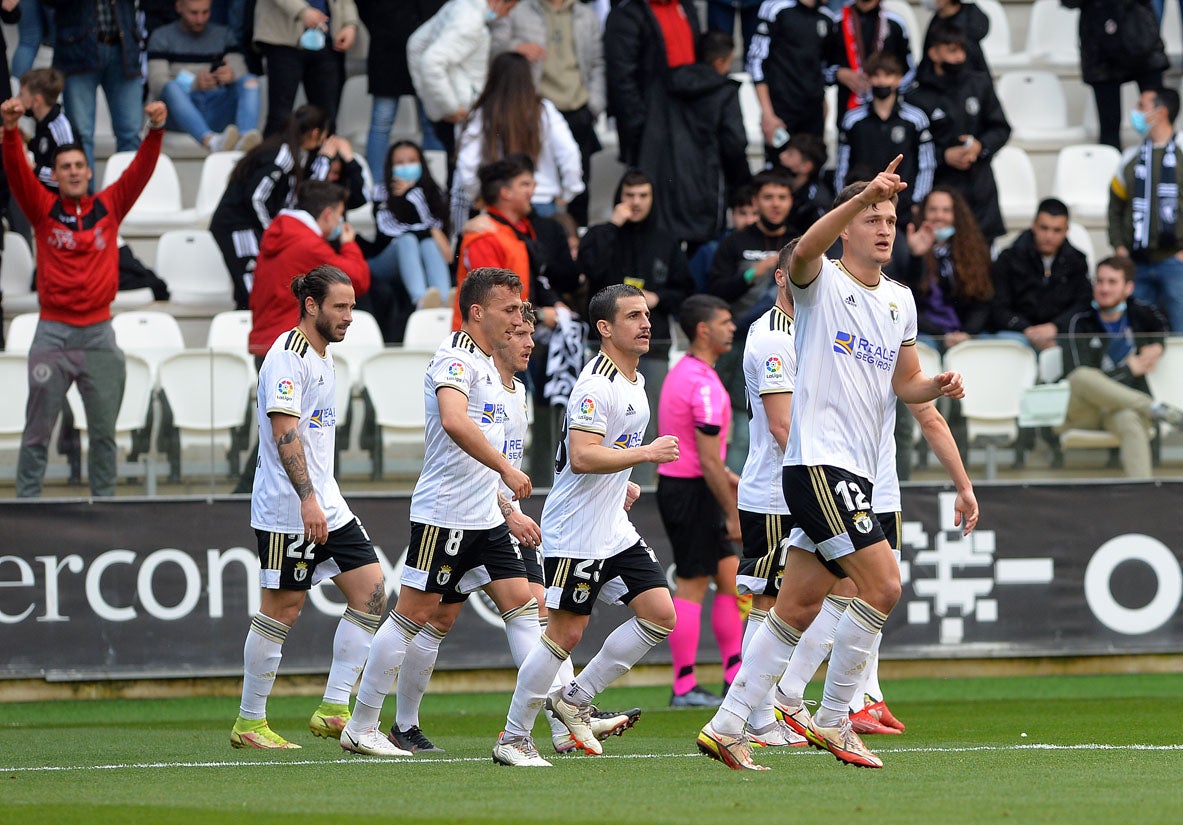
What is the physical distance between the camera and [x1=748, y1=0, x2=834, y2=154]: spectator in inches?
605

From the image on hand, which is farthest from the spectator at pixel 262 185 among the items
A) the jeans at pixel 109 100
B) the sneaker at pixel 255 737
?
the sneaker at pixel 255 737

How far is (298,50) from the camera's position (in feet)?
50.5

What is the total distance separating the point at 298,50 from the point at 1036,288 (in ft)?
22.1

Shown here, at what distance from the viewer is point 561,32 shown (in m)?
15.4

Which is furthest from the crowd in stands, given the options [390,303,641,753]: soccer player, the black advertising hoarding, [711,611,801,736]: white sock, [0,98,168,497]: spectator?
[711,611,801,736]: white sock

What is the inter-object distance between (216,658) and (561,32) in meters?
6.53

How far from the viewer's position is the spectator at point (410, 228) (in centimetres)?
1413

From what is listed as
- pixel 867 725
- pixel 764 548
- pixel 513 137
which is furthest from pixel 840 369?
pixel 513 137

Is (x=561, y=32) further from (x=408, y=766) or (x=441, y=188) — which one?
(x=408, y=766)

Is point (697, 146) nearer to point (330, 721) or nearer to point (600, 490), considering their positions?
point (600, 490)

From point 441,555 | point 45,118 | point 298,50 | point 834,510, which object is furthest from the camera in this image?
point 298,50

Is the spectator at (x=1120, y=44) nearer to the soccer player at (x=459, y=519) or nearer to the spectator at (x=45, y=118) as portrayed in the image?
the spectator at (x=45, y=118)

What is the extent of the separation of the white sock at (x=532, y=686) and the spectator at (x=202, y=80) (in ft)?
30.1

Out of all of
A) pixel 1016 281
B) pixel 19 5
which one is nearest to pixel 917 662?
pixel 1016 281
